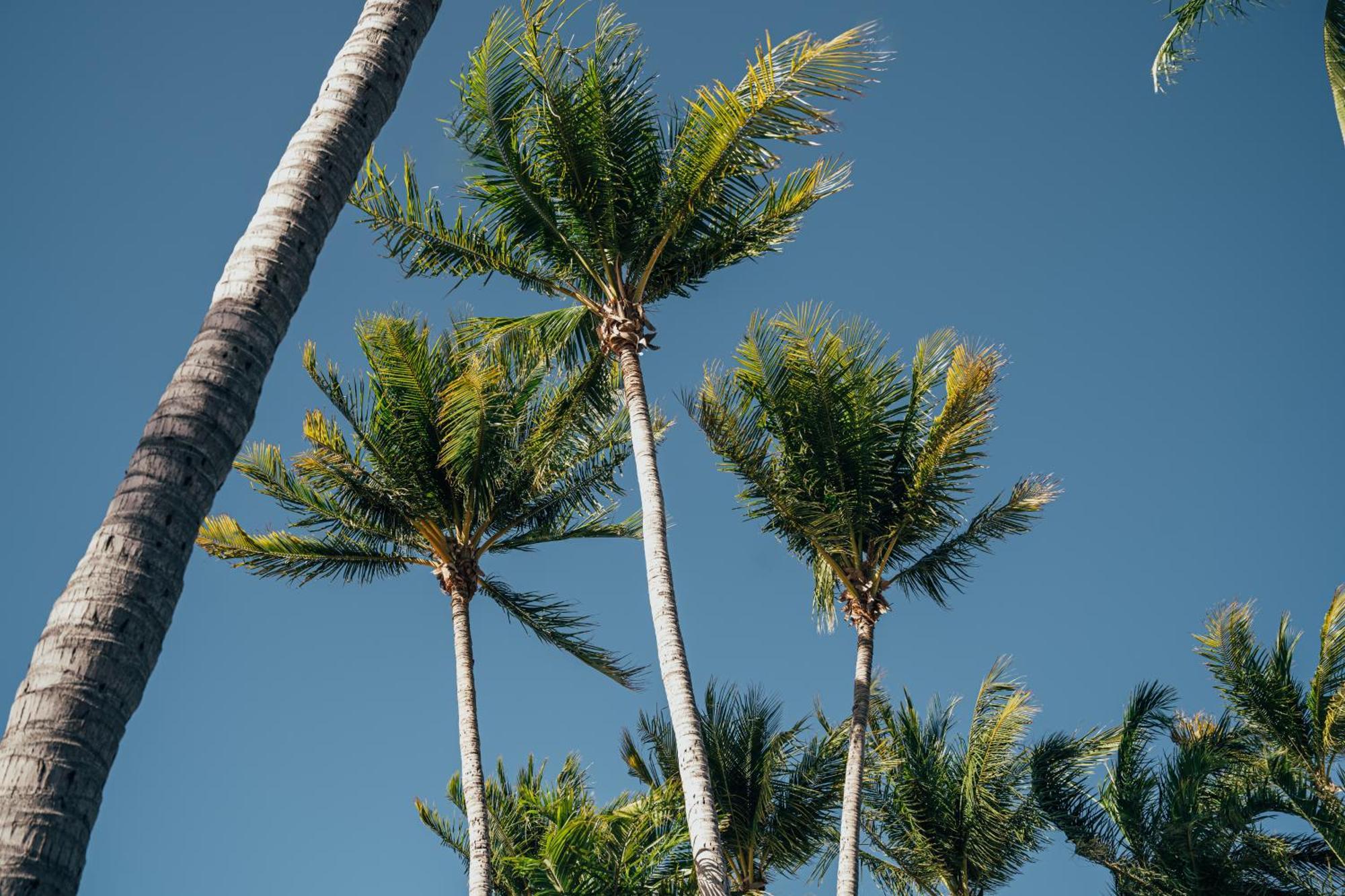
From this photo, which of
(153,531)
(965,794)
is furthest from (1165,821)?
(153,531)

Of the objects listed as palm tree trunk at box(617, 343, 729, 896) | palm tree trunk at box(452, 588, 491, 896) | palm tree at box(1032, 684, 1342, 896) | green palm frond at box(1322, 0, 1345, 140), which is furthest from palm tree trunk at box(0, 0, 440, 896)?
palm tree at box(1032, 684, 1342, 896)

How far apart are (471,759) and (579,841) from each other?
238cm

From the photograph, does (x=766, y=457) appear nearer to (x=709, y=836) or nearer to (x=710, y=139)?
(x=710, y=139)

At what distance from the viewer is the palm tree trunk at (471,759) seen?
14.0m

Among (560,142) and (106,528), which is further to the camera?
(560,142)

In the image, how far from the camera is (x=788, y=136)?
42.1 feet

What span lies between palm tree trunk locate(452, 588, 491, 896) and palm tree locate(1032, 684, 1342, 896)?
8054mm

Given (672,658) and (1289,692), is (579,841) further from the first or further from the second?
(1289,692)

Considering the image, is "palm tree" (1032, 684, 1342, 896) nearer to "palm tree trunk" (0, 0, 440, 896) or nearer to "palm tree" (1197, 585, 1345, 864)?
"palm tree" (1197, 585, 1345, 864)

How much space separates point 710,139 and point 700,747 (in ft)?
19.6

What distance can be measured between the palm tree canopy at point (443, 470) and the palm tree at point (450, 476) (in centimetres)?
2

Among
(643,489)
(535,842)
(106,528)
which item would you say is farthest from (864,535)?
(106,528)

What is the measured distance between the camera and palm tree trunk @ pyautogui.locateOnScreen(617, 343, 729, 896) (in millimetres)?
10648

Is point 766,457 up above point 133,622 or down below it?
above
